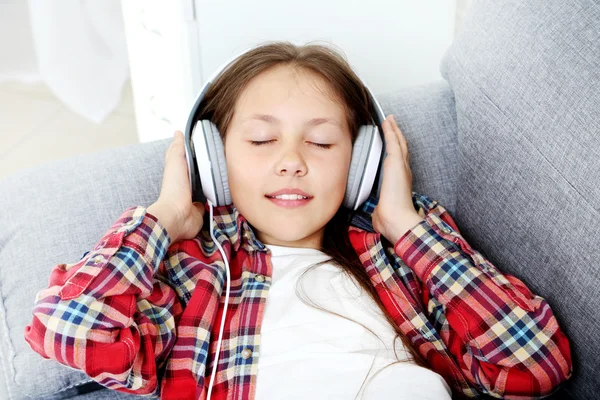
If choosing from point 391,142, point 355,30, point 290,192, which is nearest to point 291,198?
point 290,192

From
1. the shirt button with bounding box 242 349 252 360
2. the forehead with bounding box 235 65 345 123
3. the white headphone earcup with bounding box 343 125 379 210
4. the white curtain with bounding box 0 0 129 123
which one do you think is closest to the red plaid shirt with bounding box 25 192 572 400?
the shirt button with bounding box 242 349 252 360

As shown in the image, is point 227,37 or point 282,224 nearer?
point 282,224

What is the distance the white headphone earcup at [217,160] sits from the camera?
3.87 feet

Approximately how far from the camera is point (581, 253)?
1081 millimetres

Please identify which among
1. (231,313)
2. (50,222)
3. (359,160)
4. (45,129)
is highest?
(359,160)

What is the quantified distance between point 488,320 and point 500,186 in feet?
0.85

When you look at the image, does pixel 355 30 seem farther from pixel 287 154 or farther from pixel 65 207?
pixel 65 207

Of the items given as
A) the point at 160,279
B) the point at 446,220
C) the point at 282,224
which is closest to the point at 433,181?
the point at 446,220

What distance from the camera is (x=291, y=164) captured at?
1144 millimetres

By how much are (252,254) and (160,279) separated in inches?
7.1

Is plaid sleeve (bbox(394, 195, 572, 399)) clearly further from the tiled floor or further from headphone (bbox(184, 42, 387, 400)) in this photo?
the tiled floor

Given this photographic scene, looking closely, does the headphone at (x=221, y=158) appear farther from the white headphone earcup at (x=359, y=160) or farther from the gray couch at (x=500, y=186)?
the gray couch at (x=500, y=186)

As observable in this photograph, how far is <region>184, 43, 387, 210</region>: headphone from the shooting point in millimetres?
1183

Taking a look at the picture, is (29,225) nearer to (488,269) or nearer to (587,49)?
(488,269)
